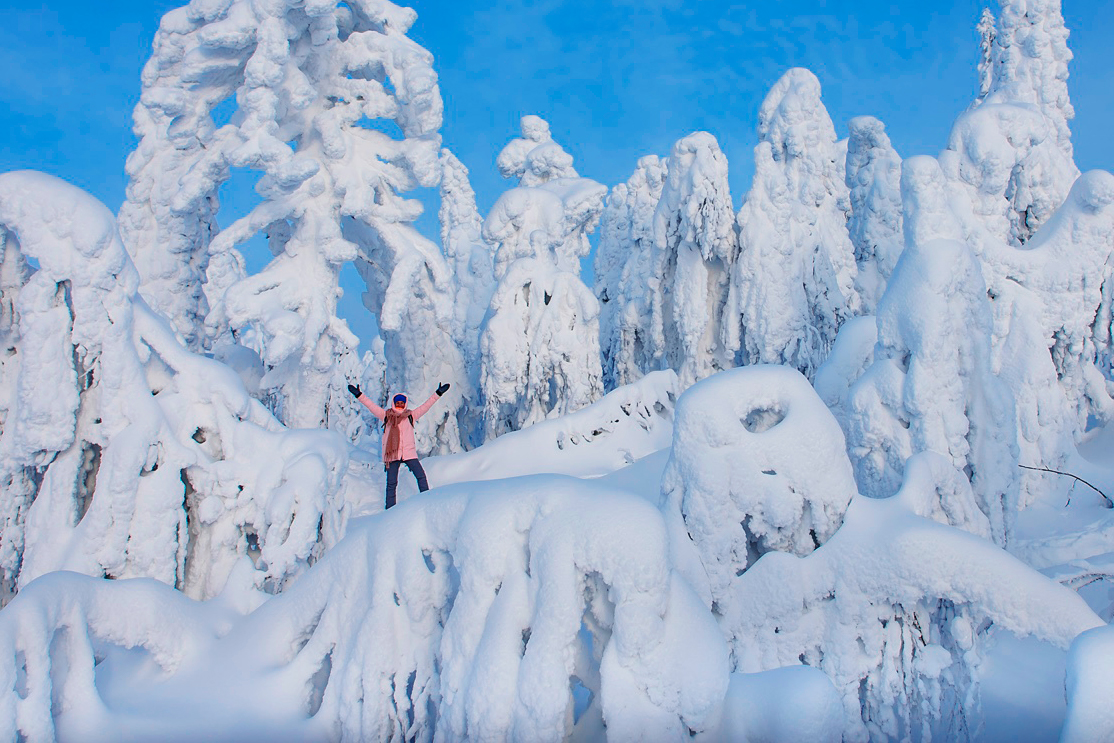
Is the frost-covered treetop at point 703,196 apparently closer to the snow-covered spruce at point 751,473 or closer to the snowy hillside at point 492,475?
the snowy hillside at point 492,475

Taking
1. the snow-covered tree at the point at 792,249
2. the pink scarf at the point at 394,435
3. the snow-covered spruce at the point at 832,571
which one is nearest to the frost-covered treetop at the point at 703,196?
the snow-covered tree at the point at 792,249

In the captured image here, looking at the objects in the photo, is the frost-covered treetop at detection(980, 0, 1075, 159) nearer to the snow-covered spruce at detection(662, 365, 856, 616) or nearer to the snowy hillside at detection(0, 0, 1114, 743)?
the snowy hillside at detection(0, 0, 1114, 743)

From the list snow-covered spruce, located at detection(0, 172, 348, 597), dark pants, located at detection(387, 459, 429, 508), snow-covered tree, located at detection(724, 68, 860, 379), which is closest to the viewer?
snow-covered spruce, located at detection(0, 172, 348, 597)

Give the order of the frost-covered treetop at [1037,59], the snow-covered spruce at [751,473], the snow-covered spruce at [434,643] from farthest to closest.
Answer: the frost-covered treetop at [1037,59] → the snow-covered spruce at [751,473] → the snow-covered spruce at [434,643]

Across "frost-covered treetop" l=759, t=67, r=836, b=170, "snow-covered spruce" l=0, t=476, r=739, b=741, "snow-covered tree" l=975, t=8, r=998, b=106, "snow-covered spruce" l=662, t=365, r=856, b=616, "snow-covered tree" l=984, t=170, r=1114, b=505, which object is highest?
"snow-covered tree" l=975, t=8, r=998, b=106

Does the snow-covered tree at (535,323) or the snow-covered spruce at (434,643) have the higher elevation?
the snow-covered tree at (535,323)

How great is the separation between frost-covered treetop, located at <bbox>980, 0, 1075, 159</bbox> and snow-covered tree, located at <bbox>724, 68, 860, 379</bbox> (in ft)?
24.8

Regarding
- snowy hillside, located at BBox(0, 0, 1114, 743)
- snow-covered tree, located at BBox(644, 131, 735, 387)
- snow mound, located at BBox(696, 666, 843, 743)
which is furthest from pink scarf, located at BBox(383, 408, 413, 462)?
snow-covered tree, located at BBox(644, 131, 735, 387)

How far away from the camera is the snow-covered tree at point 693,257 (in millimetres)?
15180

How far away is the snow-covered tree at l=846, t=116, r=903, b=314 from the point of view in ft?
55.8

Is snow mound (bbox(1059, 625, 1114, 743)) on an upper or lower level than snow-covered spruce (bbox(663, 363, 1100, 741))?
lower

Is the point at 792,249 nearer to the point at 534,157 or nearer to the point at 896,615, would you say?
the point at 534,157

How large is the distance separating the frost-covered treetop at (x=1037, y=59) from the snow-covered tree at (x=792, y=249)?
757cm

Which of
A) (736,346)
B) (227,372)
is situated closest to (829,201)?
(736,346)
